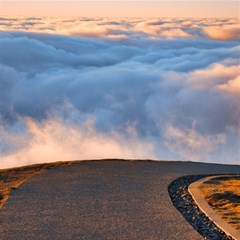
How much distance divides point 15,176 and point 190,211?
5433 millimetres

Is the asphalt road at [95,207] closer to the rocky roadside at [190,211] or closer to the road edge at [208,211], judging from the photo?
the rocky roadside at [190,211]

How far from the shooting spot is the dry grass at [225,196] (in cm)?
968

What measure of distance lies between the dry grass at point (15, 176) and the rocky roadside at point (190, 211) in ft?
11.1

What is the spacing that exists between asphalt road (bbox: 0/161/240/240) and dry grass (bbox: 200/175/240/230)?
826mm

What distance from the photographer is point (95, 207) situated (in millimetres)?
10016

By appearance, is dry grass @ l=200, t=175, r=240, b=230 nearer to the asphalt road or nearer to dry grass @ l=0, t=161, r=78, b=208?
the asphalt road

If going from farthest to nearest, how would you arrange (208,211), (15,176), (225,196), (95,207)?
(15,176) < (225,196) < (95,207) < (208,211)

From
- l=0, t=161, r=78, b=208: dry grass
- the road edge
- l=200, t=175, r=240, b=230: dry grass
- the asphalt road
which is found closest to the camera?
the asphalt road

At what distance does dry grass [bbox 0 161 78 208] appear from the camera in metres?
11.5

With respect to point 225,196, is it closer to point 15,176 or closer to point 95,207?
point 95,207

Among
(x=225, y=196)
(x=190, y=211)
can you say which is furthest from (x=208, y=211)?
(x=225, y=196)

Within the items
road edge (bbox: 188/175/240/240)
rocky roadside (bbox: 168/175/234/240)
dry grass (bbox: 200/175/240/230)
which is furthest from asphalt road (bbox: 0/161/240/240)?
dry grass (bbox: 200/175/240/230)

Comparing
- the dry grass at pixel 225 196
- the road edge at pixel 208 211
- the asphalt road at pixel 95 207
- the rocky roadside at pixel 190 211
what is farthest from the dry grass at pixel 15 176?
the dry grass at pixel 225 196

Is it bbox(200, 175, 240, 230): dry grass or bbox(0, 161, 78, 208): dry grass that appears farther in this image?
bbox(0, 161, 78, 208): dry grass
